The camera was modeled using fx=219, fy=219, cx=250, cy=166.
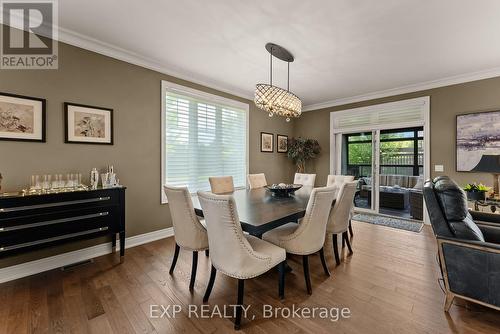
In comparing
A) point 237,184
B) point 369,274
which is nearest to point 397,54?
point 369,274

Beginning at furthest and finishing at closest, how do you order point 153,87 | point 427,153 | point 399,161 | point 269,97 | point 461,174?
point 399,161
point 427,153
point 461,174
point 153,87
point 269,97

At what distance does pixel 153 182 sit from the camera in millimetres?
3387

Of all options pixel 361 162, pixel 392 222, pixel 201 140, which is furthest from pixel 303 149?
pixel 201 140

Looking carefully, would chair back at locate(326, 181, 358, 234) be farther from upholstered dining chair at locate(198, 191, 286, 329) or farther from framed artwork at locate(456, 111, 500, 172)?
framed artwork at locate(456, 111, 500, 172)

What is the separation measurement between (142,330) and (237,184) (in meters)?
3.28

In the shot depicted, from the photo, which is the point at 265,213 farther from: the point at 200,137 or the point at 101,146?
the point at 200,137

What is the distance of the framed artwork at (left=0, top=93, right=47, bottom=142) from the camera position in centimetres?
223

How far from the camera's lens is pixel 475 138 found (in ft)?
12.0

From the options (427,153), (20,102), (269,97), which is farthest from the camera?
(427,153)

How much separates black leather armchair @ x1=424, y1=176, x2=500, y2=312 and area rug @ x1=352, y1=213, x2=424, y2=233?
2364 mm

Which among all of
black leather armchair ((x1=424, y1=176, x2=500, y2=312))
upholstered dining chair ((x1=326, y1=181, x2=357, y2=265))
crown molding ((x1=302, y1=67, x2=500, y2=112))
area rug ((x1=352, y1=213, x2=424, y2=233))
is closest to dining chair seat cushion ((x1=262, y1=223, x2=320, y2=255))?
upholstered dining chair ((x1=326, y1=181, x2=357, y2=265))

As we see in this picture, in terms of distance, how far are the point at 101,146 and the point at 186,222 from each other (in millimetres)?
1757

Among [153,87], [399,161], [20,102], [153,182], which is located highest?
[153,87]

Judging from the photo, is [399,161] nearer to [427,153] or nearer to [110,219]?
[427,153]
